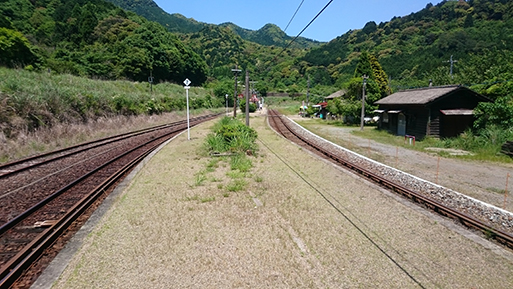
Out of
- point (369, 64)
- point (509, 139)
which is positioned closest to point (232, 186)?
point (509, 139)

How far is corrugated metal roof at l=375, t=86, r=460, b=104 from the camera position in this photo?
18558 millimetres

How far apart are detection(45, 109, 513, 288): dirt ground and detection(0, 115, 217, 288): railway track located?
663 mm

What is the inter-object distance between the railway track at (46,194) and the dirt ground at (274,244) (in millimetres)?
663

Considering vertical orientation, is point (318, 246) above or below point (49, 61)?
below

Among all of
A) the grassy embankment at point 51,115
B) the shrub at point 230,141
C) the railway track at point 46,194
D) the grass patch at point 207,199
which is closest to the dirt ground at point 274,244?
the grass patch at point 207,199

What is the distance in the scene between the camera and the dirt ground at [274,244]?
13.1ft

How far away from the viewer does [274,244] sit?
497cm

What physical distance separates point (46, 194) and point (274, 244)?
6059 mm

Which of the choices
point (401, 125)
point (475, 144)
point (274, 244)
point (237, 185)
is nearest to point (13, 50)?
point (237, 185)

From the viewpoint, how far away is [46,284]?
368 centimetres

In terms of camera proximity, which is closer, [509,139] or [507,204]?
[507,204]

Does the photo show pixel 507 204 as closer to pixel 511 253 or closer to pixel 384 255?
pixel 511 253

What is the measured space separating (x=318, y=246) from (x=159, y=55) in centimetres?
6117

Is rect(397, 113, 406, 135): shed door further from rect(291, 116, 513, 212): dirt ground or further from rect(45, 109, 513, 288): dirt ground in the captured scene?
rect(45, 109, 513, 288): dirt ground
